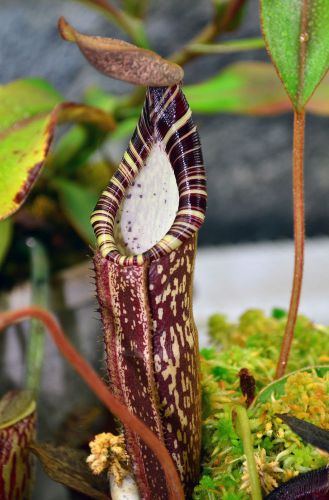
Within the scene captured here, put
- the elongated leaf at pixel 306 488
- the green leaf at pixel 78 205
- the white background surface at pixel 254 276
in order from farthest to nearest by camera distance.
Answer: the white background surface at pixel 254 276 → the green leaf at pixel 78 205 → the elongated leaf at pixel 306 488

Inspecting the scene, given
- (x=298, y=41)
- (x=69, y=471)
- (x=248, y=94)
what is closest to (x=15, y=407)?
(x=69, y=471)

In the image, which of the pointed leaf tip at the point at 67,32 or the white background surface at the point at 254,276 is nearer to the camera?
the pointed leaf tip at the point at 67,32

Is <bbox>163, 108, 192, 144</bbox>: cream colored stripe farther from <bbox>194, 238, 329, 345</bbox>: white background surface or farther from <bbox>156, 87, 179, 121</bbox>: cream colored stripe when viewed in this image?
<bbox>194, 238, 329, 345</bbox>: white background surface

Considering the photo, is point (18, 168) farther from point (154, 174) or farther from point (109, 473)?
point (109, 473)

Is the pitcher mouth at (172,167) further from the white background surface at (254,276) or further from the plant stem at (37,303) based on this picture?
the white background surface at (254,276)

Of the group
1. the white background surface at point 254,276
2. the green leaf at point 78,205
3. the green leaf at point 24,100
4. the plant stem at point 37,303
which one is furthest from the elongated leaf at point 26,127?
the white background surface at point 254,276

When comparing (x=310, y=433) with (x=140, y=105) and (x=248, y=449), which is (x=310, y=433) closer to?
(x=248, y=449)

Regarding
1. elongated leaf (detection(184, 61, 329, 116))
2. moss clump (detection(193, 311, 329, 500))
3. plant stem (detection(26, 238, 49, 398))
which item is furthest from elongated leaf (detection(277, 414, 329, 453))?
elongated leaf (detection(184, 61, 329, 116))
